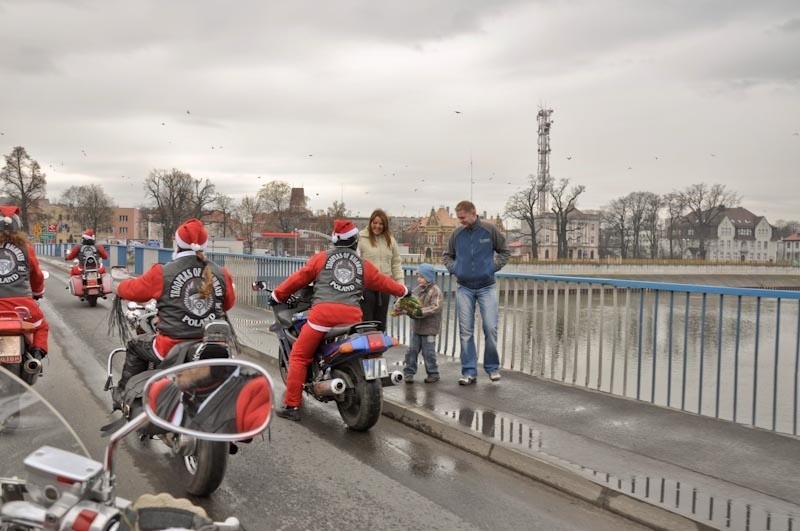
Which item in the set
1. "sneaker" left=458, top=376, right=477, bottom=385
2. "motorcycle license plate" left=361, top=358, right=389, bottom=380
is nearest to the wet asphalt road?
"motorcycle license plate" left=361, top=358, right=389, bottom=380

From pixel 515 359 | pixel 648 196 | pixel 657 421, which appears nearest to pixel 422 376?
pixel 515 359

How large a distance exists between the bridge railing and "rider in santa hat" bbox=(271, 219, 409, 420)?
2.76m

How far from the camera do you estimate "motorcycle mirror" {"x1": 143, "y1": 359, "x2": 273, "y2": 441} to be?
2271mm

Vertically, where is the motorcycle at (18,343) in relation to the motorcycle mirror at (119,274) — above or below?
below

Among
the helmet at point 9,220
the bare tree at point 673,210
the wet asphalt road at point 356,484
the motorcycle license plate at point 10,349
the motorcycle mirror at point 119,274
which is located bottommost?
the wet asphalt road at point 356,484

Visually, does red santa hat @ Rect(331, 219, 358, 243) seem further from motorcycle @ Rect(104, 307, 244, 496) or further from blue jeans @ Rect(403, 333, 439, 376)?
blue jeans @ Rect(403, 333, 439, 376)

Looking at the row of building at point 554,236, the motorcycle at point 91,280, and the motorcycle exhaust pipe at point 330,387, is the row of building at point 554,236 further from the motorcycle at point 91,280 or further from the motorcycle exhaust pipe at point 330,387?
the motorcycle exhaust pipe at point 330,387

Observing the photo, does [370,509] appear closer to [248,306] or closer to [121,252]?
[248,306]

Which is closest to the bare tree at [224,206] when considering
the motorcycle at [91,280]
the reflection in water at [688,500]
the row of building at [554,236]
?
the row of building at [554,236]

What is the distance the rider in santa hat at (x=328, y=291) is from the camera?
5.98m

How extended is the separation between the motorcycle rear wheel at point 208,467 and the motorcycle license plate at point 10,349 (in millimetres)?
2164

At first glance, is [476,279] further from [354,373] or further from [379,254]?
[354,373]

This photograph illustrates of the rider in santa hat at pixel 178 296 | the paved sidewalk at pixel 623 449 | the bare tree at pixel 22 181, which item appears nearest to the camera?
the paved sidewalk at pixel 623 449

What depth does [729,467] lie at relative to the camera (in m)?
Answer: 4.95
